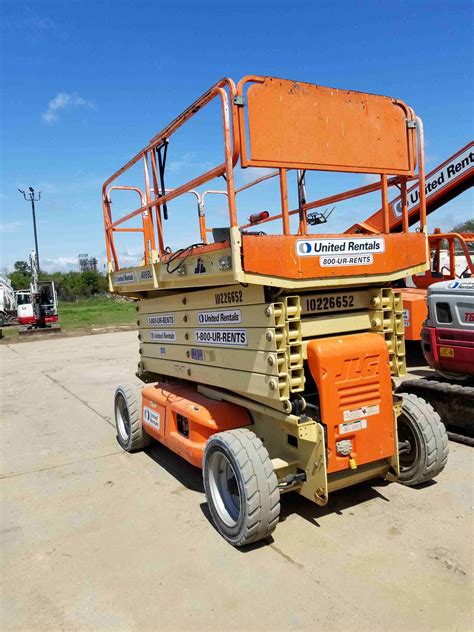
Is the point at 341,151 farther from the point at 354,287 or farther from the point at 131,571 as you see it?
the point at 131,571

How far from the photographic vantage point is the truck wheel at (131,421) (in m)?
5.71

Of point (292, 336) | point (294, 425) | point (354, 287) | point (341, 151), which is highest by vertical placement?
point (341, 151)

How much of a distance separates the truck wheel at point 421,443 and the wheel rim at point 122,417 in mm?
3175

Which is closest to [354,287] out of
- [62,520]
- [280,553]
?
[280,553]

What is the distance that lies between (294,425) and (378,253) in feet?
4.79

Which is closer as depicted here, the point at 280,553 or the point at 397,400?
the point at 280,553

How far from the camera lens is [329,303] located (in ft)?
12.8

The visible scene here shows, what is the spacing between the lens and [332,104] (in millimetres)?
3723

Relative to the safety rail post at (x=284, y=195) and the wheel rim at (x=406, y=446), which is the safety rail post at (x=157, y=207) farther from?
the wheel rim at (x=406, y=446)

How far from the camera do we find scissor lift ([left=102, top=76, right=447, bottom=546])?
3430 mm

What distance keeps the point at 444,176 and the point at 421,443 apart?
23.4 feet

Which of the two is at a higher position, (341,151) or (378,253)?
(341,151)

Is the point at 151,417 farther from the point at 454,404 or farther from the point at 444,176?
the point at 444,176

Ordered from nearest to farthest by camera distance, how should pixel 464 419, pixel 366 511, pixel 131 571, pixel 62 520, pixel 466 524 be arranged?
pixel 131 571 < pixel 466 524 < pixel 366 511 < pixel 62 520 < pixel 464 419
